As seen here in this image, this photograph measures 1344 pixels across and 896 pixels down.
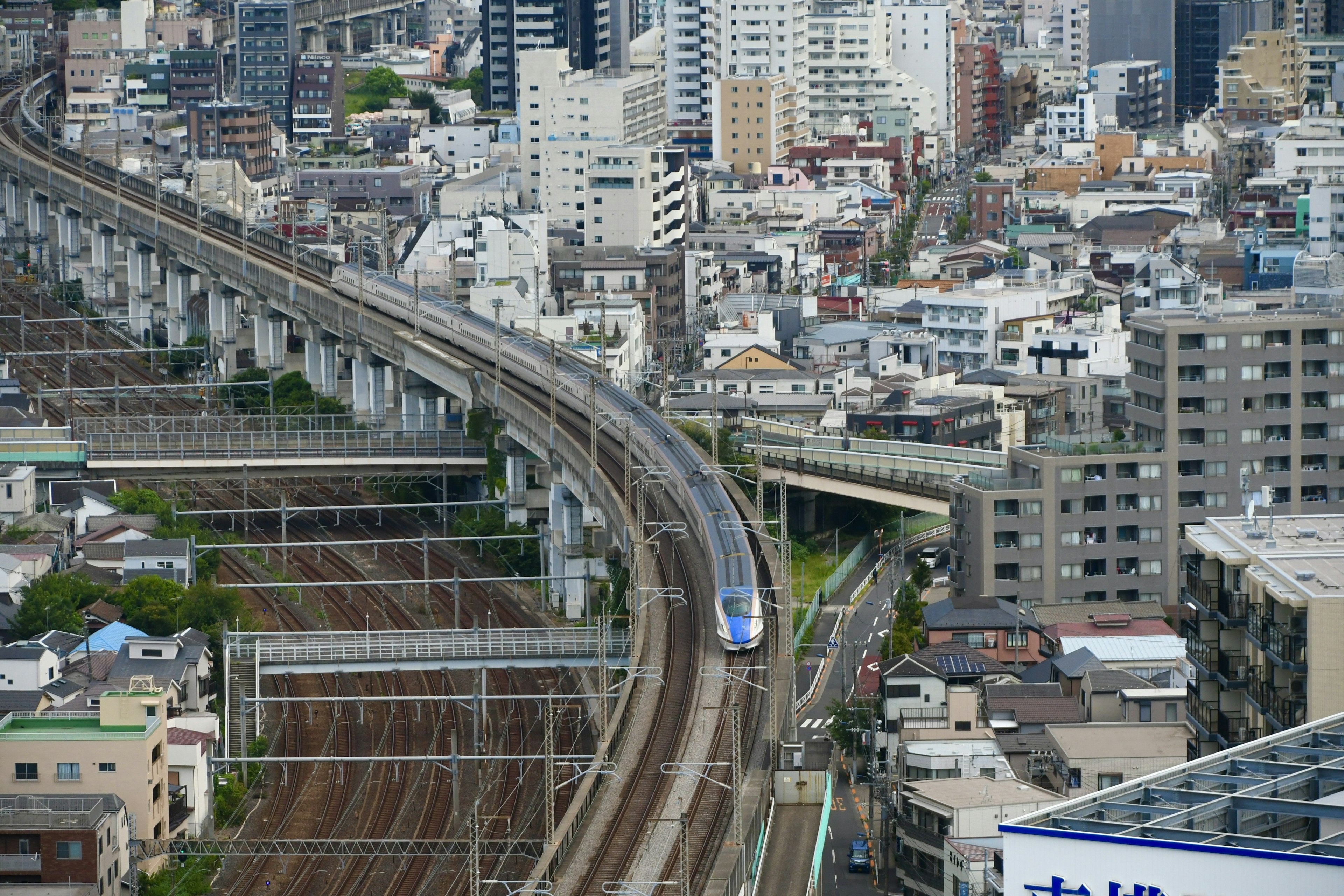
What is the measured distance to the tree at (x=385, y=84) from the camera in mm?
90688

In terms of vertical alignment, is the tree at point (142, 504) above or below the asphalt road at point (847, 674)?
above

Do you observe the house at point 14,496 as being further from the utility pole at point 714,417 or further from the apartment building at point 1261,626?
the apartment building at point 1261,626

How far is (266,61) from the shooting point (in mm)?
83375

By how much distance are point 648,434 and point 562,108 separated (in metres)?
35.3

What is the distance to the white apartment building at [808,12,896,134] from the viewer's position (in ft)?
285

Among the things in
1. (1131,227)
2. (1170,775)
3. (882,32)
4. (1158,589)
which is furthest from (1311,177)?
(1170,775)

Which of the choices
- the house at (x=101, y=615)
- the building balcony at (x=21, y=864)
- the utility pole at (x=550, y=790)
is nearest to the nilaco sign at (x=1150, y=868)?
the utility pole at (x=550, y=790)

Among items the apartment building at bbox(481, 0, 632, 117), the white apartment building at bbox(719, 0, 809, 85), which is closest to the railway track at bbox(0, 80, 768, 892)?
the apartment building at bbox(481, 0, 632, 117)

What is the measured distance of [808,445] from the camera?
39.5 meters

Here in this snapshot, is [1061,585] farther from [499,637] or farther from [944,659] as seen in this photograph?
[499,637]

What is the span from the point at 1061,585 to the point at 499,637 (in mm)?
7744

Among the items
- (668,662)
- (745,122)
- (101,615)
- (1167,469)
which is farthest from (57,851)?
(745,122)

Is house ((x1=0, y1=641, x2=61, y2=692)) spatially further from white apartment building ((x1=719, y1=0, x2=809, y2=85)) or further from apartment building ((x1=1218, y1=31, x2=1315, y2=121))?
apartment building ((x1=1218, y1=31, x2=1315, y2=121))

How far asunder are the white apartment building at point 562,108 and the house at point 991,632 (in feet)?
123
